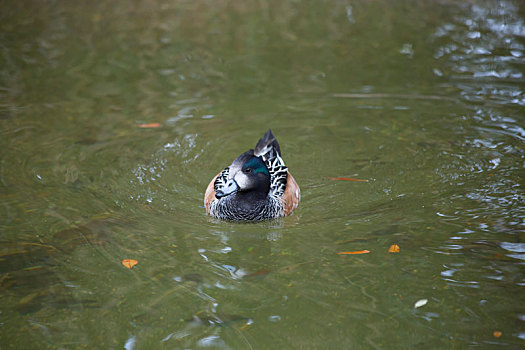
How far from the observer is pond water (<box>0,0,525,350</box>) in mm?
4508

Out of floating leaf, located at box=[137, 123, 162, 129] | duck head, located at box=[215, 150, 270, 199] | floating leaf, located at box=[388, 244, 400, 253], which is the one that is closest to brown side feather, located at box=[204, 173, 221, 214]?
duck head, located at box=[215, 150, 270, 199]

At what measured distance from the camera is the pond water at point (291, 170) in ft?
14.8

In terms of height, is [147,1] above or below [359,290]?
above

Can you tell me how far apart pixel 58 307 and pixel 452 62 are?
8164mm

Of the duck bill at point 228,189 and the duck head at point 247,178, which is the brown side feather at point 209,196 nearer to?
the duck head at point 247,178

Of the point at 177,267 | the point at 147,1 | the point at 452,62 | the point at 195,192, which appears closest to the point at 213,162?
the point at 195,192

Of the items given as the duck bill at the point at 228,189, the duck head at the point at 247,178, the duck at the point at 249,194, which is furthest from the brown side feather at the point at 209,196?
the duck bill at the point at 228,189

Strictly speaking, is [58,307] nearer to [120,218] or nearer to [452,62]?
[120,218]

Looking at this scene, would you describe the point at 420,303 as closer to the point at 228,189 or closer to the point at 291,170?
the point at 228,189

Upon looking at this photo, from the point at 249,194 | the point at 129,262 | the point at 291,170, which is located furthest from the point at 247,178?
the point at 129,262

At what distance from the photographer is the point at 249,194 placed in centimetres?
621

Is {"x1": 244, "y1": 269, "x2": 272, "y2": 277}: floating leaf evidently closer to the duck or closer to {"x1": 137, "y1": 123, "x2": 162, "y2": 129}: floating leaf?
the duck

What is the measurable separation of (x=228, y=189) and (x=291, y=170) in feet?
5.33

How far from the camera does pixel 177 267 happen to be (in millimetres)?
5168
